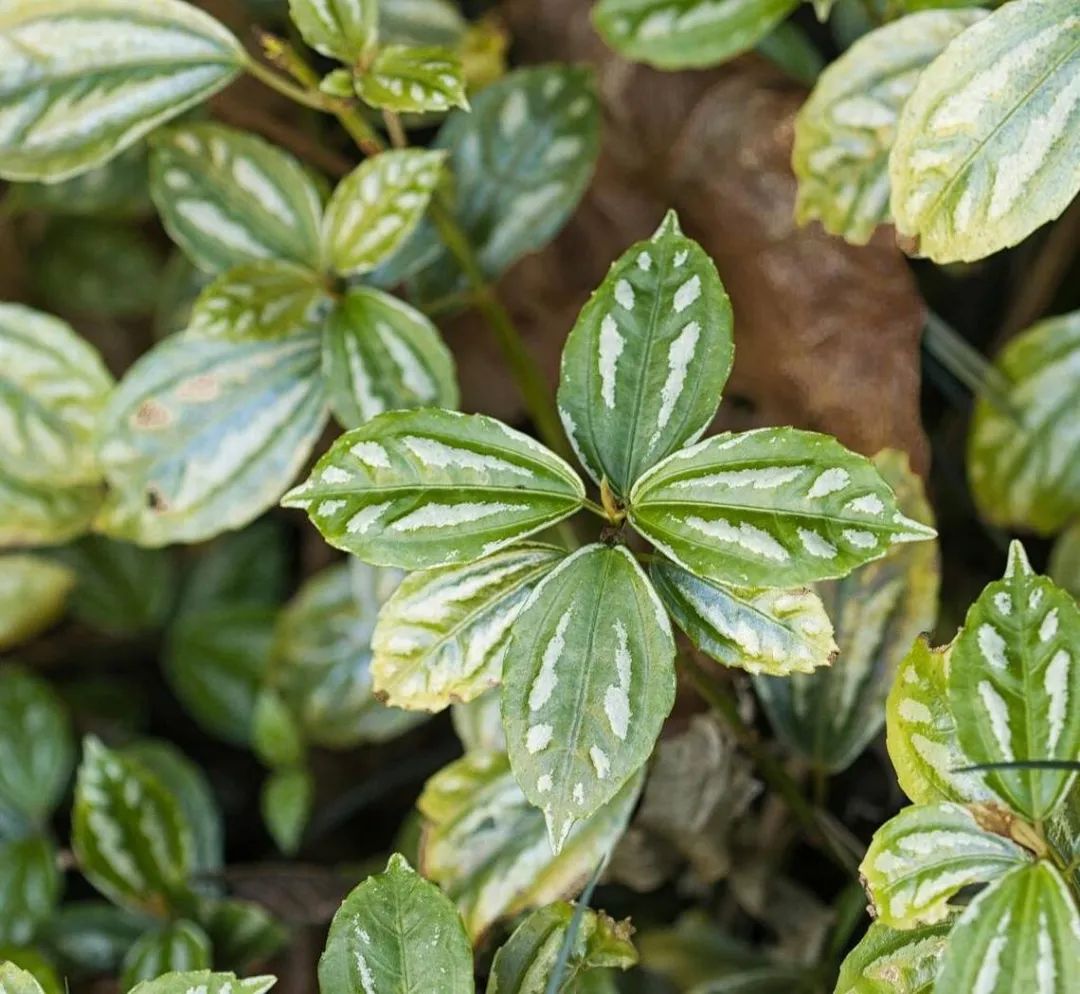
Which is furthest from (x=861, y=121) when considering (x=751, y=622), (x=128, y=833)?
(x=128, y=833)

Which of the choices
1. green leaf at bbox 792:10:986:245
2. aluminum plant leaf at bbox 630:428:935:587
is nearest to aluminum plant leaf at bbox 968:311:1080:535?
green leaf at bbox 792:10:986:245

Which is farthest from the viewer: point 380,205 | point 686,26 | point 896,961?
point 686,26

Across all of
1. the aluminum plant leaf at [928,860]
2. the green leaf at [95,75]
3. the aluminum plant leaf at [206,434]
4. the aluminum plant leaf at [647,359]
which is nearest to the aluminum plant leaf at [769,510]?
the aluminum plant leaf at [647,359]

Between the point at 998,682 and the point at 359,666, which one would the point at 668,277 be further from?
the point at 359,666

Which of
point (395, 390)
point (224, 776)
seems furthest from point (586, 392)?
point (224, 776)

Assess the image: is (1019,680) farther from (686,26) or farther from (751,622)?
(686,26)
